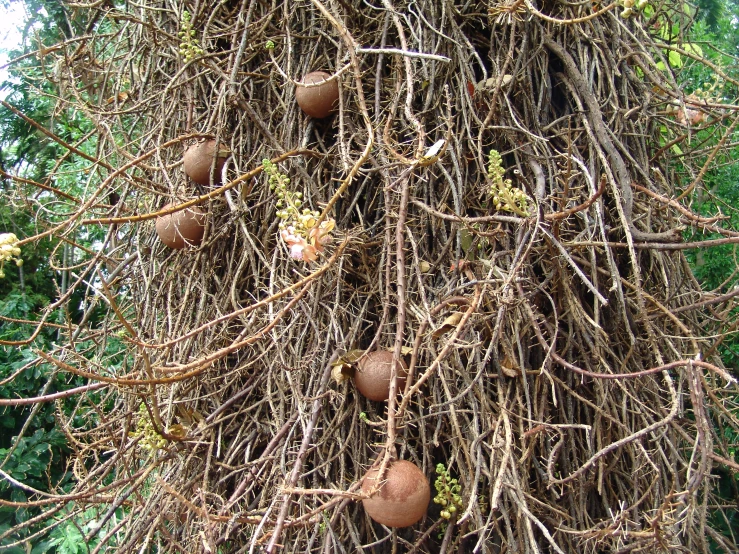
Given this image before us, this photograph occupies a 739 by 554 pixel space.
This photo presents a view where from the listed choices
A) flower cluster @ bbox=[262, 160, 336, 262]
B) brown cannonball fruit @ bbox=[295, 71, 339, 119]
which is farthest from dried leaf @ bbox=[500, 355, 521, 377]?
brown cannonball fruit @ bbox=[295, 71, 339, 119]

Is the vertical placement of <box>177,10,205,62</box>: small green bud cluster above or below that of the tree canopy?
above

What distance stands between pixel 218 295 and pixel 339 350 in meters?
0.32

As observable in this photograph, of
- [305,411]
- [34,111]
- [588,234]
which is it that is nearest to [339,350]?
[305,411]

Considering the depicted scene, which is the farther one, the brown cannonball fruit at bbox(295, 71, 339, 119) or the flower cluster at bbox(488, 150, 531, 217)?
the brown cannonball fruit at bbox(295, 71, 339, 119)

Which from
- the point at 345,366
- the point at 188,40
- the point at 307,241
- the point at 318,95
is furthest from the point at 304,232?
the point at 188,40

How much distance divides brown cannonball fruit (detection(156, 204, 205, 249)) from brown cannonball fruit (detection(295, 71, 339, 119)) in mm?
290

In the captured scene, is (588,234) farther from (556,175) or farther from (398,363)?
(398,363)

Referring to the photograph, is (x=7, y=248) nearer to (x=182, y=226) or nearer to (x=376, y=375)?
(x=182, y=226)

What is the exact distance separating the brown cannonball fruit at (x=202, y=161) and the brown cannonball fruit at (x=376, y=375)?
50 cm

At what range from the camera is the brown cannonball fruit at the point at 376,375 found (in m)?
0.96

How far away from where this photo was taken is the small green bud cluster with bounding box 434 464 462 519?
92 cm

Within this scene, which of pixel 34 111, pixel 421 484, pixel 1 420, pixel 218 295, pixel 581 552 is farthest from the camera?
pixel 34 111

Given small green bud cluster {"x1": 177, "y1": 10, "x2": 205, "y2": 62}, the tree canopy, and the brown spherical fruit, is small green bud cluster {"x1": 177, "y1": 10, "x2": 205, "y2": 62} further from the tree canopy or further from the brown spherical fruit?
the brown spherical fruit

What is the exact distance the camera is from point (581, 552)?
1.00m
